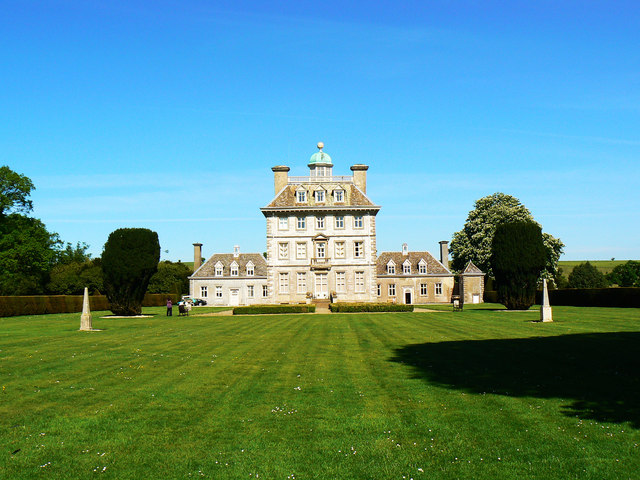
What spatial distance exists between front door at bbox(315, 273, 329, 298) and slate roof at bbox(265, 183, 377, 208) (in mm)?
8065

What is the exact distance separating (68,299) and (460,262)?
169 ft

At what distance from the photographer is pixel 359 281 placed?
63.3 m

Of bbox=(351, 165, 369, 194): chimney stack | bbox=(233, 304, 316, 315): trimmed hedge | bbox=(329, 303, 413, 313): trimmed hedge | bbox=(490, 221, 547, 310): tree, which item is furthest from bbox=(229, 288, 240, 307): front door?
bbox=(490, 221, 547, 310): tree

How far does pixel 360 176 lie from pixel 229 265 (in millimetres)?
24419

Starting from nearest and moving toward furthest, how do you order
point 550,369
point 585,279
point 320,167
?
point 550,369 < point 320,167 < point 585,279

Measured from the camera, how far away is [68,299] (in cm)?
5812

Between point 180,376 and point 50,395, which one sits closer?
point 50,395

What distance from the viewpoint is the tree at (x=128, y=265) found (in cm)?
4234

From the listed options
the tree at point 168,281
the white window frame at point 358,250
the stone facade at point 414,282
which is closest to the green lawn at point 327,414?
the white window frame at point 358,250

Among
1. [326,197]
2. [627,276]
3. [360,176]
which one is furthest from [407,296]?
[627,276]

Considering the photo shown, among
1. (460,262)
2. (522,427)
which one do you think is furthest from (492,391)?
(460,262)

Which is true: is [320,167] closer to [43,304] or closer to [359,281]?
[359,281]

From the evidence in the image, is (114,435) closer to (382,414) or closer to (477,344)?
(382,414)

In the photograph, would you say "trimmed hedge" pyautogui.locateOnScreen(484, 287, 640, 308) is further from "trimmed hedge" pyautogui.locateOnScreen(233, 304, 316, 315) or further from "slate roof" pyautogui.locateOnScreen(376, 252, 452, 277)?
"trimmed hedge" pyautogui.locateOnScreen(233, 304, 316, 315)
